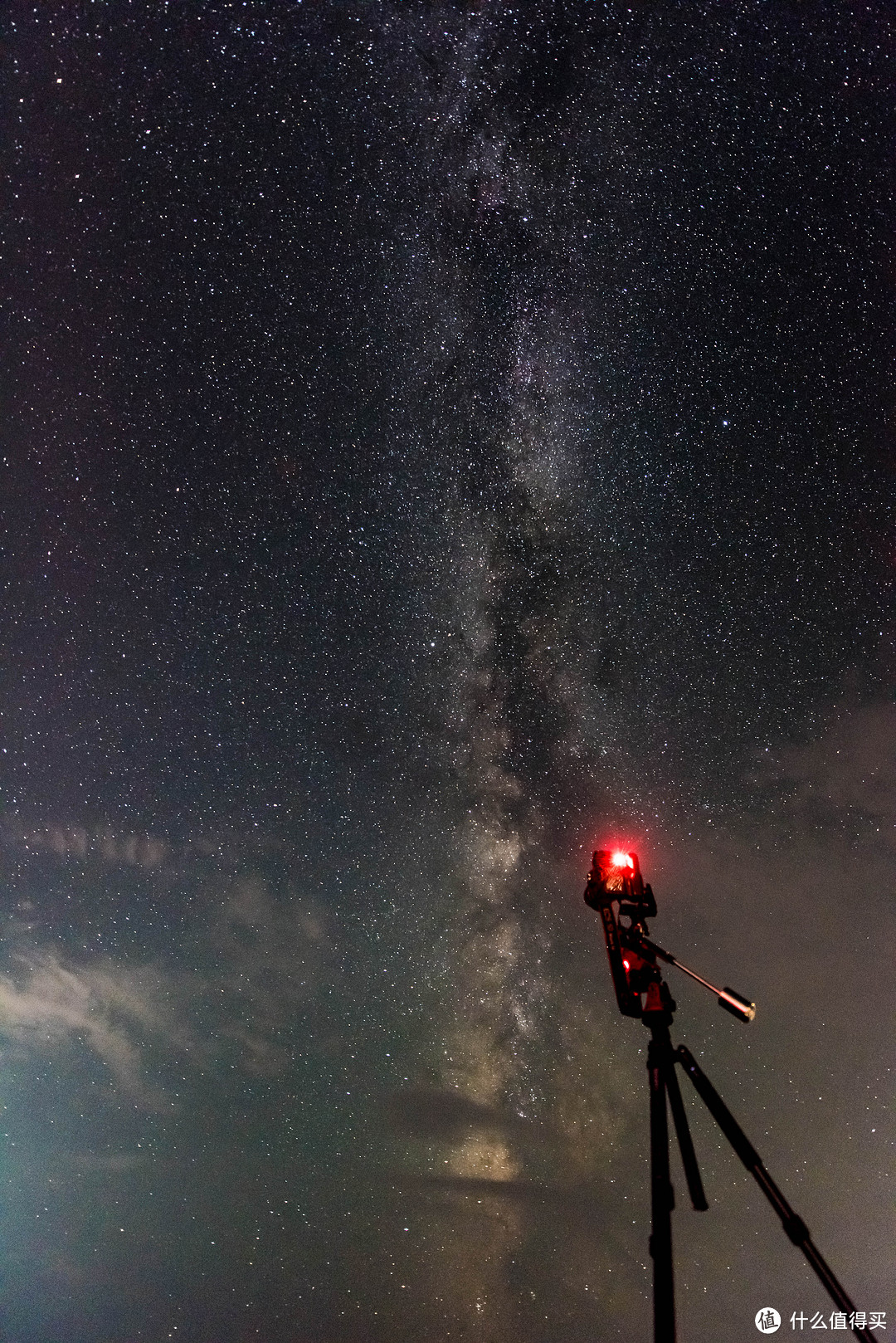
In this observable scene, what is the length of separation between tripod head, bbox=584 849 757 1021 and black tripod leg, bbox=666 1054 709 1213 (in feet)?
1.03

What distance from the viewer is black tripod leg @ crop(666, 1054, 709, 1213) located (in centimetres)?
302

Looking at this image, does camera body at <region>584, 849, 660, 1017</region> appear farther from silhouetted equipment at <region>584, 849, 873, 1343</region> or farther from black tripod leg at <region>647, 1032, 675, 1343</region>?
black tripod leg at <region>647, 1032, 675, 1343</region>

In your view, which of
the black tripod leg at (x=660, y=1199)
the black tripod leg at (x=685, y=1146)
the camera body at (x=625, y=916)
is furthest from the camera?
the camera body at (x=625, y=916)

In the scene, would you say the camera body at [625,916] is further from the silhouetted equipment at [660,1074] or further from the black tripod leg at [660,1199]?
the black tripod leg at [660,1199]

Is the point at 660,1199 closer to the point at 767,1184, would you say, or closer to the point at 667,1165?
the point at 667,1165

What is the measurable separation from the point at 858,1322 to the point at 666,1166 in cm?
85

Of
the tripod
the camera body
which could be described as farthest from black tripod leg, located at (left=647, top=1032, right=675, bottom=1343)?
the camera body

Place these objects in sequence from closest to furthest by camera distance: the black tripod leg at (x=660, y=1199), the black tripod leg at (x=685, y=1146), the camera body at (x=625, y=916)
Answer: the black tripod leg at (x=660, y=1199) → the black tripod leg at (x=685, y=1146) → the camera body at (x=625, y=916)

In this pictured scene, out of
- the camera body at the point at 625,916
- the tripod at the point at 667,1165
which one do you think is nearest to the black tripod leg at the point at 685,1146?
the tripod at the point at 667,1165

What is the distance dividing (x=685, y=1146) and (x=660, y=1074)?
45 centimetres

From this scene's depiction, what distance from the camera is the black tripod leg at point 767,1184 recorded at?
2492 mm

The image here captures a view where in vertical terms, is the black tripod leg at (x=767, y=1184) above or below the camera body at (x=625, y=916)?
below

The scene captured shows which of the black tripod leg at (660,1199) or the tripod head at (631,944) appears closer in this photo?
the black tripod leg at (660,1199)

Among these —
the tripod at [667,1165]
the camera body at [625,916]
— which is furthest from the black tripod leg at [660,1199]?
the camera body at [625,916]
